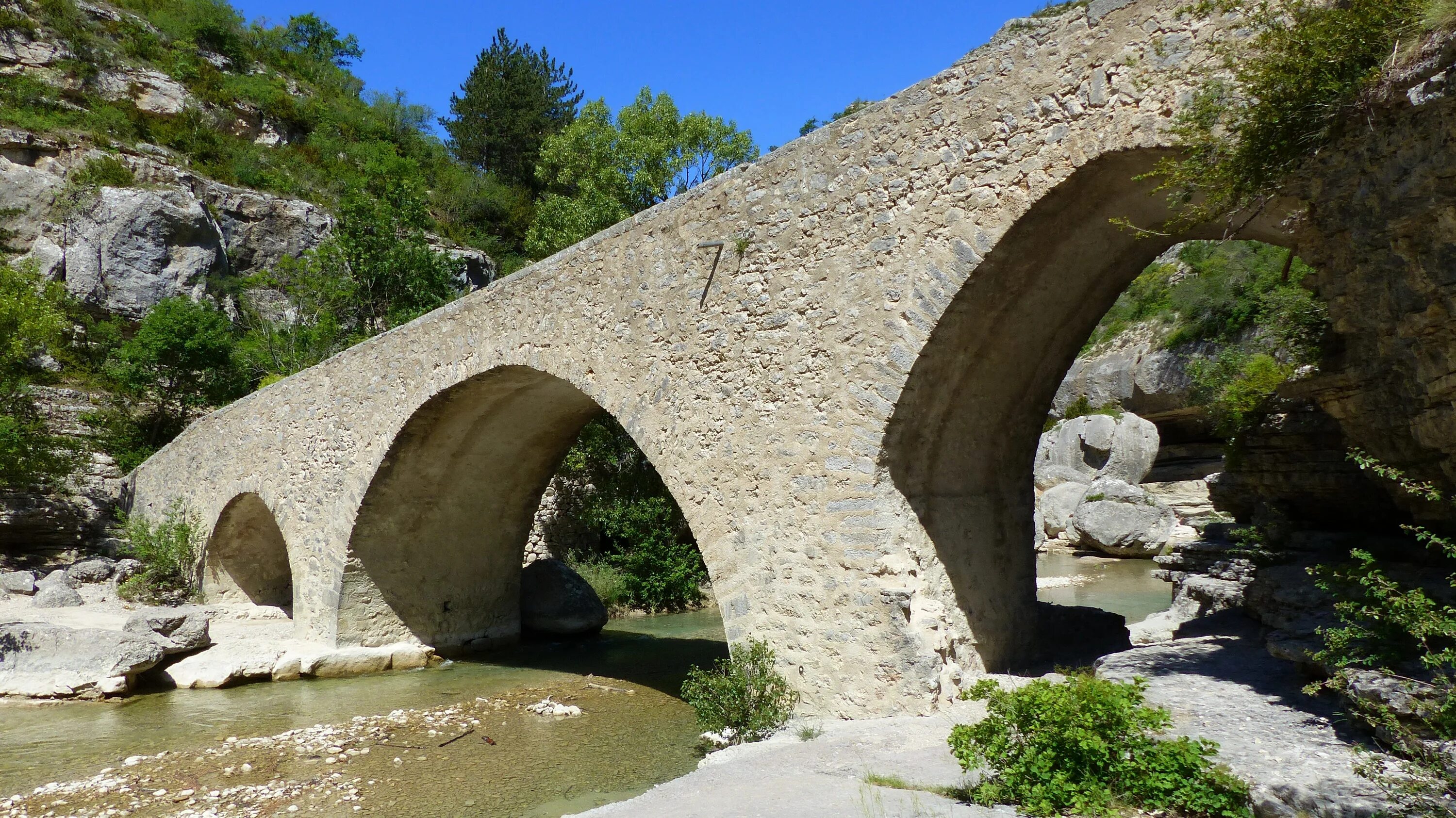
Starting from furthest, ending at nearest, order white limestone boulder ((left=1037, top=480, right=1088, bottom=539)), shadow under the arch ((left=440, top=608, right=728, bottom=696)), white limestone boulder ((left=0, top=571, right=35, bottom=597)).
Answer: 1. white limestone boulder ((left=1037, top=480, right=1088, bottom=539))
2. white limestone boulder ((left=0, top=571, right=35, bottom=597))
3. shadow under the arch ((left=440, top=608, right=728, bottom=696))

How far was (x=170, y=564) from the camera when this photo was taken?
12.5 meters

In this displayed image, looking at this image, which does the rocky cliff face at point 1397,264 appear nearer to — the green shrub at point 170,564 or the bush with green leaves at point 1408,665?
the bush with green leaves at point 1408,665

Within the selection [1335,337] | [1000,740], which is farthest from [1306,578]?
[1000,740]

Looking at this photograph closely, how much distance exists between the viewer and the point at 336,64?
123 feet

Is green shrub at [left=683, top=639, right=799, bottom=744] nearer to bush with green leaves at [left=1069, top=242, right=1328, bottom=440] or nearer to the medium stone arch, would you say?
bush with green leaves at [left=1069, top=242, right=1328, bottom=440]

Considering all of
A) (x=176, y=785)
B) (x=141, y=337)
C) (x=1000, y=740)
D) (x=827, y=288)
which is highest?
(x=141, y=337)

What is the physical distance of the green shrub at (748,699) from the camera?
5.69m

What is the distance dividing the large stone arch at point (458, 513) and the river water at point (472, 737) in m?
0.68

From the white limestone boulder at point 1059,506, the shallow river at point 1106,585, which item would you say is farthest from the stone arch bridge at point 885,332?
the white limestone boulder at point 1059,506

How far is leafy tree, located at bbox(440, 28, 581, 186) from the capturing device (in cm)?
3231

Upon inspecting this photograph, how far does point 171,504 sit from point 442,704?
24.8ft

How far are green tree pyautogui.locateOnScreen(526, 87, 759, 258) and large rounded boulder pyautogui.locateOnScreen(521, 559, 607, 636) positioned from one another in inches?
445

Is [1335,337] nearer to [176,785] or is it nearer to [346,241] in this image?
[176,785]

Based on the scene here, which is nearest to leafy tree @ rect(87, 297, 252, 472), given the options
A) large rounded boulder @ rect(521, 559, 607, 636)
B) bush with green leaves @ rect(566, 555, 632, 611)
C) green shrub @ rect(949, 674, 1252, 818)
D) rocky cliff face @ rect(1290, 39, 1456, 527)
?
bush with green leaves @ rect(566, 555, 632, 611)
